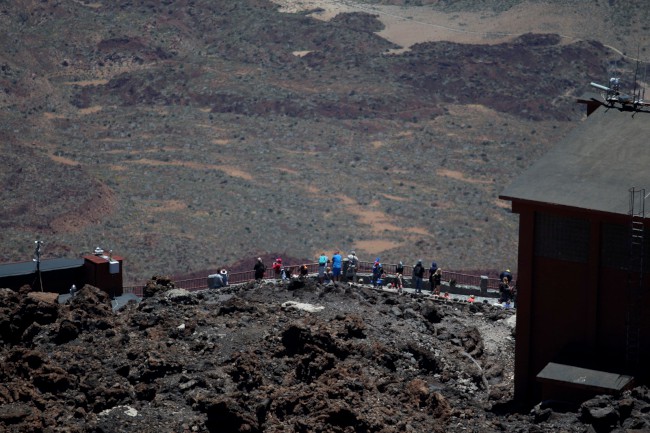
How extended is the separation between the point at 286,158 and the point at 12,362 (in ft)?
184

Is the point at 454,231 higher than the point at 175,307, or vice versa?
the point at 175,307

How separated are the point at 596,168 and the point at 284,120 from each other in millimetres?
61644

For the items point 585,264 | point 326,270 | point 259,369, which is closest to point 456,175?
point 326,270

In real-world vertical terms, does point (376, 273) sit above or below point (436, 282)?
above

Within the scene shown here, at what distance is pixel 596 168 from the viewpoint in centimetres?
3212

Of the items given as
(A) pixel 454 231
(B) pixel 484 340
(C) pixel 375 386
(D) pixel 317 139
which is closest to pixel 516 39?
(D) pixel 317 139

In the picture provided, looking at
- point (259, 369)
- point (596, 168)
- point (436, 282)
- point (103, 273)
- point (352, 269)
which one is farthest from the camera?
point (352, 269)

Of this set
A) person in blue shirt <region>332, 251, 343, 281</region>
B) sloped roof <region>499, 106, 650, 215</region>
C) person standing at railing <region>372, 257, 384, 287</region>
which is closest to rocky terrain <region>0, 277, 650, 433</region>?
person in blue shirt <region>332, 251, 343, 281</region>

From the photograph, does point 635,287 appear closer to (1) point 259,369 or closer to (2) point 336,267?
(1) point 259,369

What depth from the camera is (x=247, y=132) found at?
296 ft

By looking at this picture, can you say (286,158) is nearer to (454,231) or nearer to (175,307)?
(454,231)

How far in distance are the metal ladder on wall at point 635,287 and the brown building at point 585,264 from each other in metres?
0.02

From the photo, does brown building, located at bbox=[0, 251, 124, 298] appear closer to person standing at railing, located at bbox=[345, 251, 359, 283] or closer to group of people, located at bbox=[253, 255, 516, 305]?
group of people, located at bbox=[253, 255, 516, 305]

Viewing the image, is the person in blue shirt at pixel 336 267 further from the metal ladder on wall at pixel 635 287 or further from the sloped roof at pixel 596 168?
the metal ladder on wall at pixel 635 287
